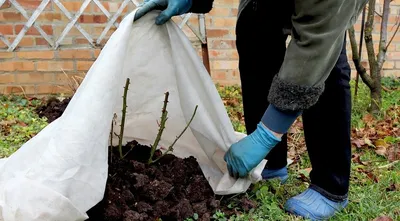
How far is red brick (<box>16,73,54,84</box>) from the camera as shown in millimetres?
3541

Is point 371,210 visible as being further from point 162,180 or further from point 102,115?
point 102,115

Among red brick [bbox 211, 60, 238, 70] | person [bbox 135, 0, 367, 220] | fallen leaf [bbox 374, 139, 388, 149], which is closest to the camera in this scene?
person [bbox 135, 0, 367, 220]

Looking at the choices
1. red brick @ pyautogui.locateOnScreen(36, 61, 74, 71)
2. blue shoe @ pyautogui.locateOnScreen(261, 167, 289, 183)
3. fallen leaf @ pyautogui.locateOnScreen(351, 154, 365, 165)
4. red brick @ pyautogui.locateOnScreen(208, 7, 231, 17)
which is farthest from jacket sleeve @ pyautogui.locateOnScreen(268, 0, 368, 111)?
red brick @ pyautogui.locateOnScreen(36, 61, 74, 71)

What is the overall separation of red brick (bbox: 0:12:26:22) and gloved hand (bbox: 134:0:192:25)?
2052 millimetres

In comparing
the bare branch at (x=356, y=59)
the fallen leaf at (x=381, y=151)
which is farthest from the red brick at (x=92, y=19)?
the fallen leaf at (x=381, y=151)

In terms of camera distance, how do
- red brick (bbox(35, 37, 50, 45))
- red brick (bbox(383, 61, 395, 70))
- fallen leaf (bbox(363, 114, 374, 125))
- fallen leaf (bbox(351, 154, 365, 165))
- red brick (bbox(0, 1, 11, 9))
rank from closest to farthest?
1. fallen leaf (bbox(351, 154, 365, 165))
2. fallen leaf (bbox(363, 114, 374, 125))
3. red brick (bbox(0, 1, 11, 9))
4. red brick (bbox(35, 37, 50, 45))
5. red brick (bbox(383, 61, 395, 70))

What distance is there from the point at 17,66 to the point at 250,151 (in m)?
2.42

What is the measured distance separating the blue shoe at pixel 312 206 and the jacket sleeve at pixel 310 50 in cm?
39

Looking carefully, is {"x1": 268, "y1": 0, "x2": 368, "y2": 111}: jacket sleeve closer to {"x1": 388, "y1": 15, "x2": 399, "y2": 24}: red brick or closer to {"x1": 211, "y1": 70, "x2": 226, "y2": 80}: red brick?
{"x1": 211, "y1": 70, "x2": 226, "y2": 80}: red brick

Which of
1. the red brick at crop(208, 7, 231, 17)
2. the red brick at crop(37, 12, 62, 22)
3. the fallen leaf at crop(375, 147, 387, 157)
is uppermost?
the red brick at crop(37, 12, 62, 22)

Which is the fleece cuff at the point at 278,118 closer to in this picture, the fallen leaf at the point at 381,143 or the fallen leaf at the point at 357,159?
the fallen leaf at the point at 357,159

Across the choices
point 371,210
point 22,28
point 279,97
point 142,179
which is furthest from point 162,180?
point 22,28

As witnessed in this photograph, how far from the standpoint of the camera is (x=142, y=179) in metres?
1.58

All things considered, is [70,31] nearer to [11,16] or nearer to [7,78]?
[11,16]
